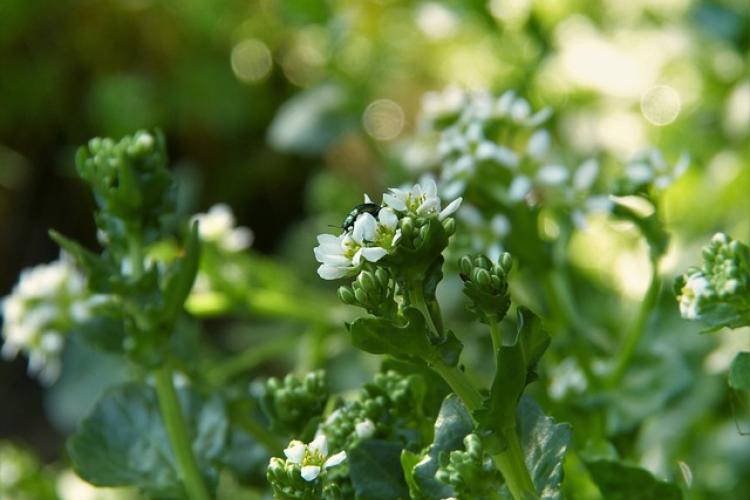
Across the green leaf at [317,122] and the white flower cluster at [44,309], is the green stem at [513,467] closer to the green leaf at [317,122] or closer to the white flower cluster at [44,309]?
the white flower cluster at [44,309]

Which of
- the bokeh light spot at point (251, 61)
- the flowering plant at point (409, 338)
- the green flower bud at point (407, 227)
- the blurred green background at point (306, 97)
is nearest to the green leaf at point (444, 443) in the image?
the flowering plant at point (409, 338)

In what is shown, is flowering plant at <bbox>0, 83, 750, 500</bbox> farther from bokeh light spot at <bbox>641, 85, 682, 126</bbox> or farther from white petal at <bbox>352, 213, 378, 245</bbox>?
bokeh light spot at <bbox>641, 85, 682, 126</bbox>

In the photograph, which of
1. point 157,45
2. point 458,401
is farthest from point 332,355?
point 157,45

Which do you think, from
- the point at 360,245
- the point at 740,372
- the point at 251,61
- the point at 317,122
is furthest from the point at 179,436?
the point at 251,61

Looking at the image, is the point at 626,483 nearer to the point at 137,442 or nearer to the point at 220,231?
the point at 137,442

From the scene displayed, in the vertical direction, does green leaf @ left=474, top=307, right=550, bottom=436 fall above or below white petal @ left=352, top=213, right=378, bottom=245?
below

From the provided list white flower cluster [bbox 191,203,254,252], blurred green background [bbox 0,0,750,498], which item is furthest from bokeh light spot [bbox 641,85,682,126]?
white flower cluster [bbox 191,203,254,252]

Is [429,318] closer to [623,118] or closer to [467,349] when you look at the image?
[467,349]
